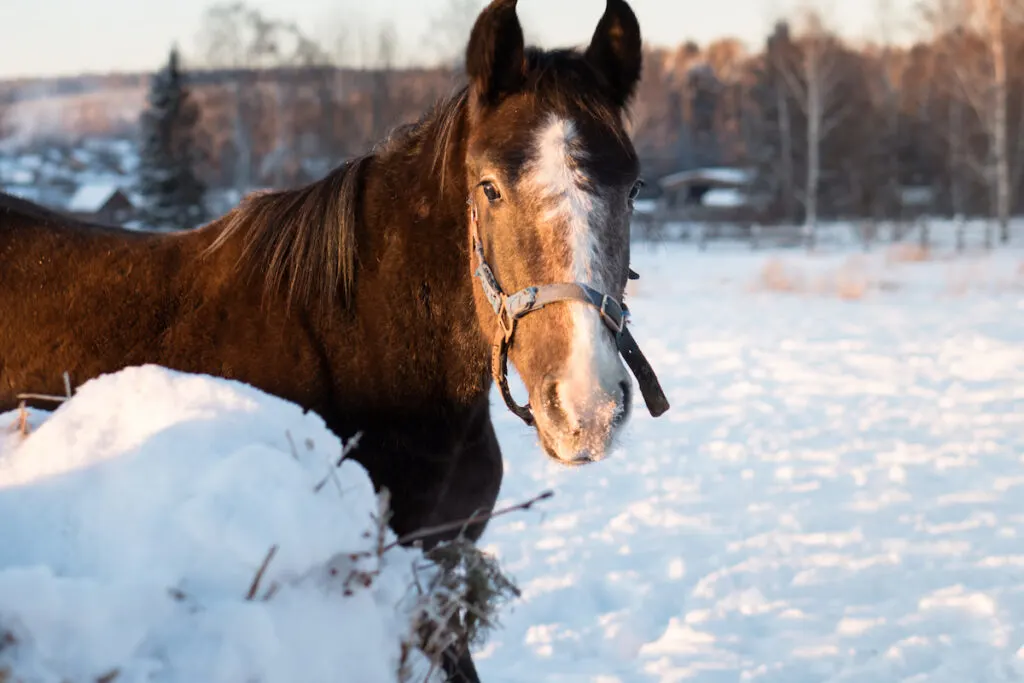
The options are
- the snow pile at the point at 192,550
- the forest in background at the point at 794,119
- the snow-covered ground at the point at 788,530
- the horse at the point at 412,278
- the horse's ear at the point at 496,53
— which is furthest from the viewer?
the forest in background at the point at 794,119

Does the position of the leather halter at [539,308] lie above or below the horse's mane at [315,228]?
below

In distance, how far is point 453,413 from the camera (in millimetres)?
2617

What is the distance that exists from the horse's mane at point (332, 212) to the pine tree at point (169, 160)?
27886mm

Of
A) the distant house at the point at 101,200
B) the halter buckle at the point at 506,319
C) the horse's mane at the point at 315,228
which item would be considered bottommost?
the distant house at the point at 101,200

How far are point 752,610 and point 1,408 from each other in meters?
3.53

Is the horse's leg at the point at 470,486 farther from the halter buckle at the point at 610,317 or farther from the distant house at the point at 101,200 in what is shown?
the distant house at the point at 101,200

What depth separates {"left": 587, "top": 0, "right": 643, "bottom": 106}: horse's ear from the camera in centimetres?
268

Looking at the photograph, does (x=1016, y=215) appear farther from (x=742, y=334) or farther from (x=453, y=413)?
(x=453, y=413)

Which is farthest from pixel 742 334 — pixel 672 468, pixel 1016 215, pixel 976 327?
pixel 1016 215

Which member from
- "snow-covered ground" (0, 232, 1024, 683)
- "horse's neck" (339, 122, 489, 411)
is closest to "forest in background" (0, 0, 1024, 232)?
"snow-covered ground" (0, 232, 1024, 683)

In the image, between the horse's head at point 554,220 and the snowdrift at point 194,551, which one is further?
the horse's head at point 554,220

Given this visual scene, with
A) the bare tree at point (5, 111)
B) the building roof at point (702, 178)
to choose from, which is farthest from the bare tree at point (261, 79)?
the bare tree at point (5, 111)

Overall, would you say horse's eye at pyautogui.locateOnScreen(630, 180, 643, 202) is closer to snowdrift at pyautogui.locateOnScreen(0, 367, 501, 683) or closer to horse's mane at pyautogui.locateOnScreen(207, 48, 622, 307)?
horse's mane at pyautogui.locateOnScreen(207, 48, 622, 307)

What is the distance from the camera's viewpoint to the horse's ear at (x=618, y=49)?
2.68m
